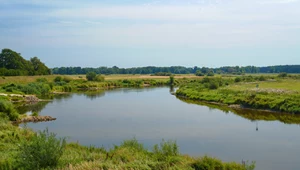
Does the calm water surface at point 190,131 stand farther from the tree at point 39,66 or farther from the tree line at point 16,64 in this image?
the tree at point 39,66

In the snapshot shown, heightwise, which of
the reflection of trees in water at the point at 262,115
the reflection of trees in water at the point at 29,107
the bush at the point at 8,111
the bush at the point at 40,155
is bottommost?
the reflection of trees in water at the point at 262,115

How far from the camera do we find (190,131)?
74.1ft

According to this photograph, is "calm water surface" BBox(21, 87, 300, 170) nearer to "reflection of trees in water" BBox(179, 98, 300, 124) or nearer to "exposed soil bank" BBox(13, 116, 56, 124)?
"exposed soil bank" BBox(13, 116, 56, 124)

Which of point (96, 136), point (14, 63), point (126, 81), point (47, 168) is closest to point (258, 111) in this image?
point (96, 136)

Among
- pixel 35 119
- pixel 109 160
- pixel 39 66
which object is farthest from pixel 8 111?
pixel 39 66

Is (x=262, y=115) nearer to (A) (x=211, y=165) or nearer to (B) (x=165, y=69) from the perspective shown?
(A) (x=211, y=165)

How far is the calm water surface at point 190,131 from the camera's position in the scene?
663 inches

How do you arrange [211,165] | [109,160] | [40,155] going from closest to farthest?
[40,155] → [109,160] → [211,165]

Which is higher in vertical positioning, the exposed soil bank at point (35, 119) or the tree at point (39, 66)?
the tree at point (39, 66)

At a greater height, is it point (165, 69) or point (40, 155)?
point (165, 69)

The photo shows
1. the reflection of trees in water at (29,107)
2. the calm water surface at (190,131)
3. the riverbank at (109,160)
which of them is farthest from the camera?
the reflection of trees in water at (29,107)

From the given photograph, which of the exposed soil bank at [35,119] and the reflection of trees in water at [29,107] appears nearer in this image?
the exposed soil bank at [35,119]

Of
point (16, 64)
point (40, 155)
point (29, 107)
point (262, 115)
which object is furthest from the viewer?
point (16, 64)

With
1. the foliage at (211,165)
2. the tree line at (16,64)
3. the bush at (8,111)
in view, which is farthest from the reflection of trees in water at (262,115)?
the tree line at (16,64)
